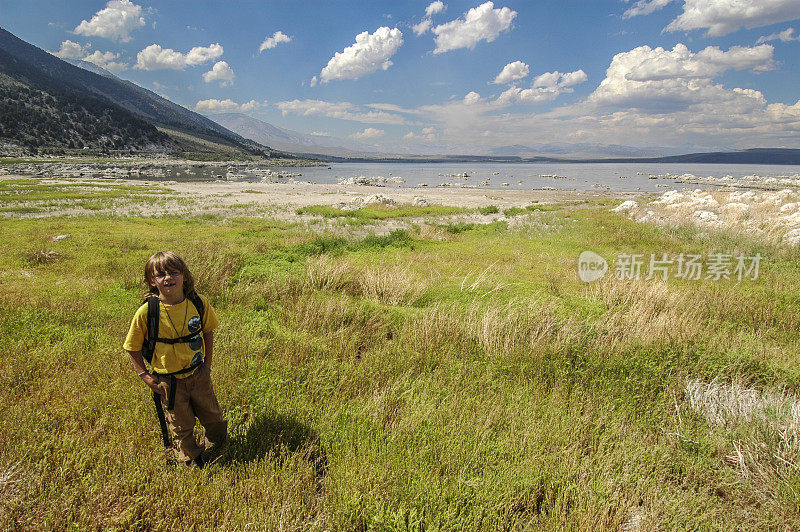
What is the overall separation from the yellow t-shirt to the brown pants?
0.09 m

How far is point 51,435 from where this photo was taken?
3.04 m

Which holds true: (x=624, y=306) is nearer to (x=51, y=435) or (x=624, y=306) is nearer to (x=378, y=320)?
(x=378, y=320)

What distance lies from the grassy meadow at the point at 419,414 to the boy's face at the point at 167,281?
139cm

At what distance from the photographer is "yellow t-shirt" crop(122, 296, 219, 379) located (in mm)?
2818

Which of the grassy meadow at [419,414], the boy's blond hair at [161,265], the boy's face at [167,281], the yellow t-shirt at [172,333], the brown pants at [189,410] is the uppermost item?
the boy's blond hair at [161,265]

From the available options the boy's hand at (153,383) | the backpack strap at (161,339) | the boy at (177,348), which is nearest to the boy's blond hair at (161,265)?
the boy at (177,348)

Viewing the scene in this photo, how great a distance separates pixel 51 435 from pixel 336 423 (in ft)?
7.50

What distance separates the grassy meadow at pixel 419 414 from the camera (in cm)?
269

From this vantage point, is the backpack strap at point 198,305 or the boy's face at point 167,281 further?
the backpack strap at point 198,305

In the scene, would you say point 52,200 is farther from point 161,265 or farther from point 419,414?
point 419,414

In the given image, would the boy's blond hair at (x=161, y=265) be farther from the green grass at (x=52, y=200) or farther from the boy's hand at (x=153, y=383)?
the green grass at (x=52, y=200)

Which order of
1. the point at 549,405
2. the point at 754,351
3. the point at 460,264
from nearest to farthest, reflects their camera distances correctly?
the point at 549,405, the point at 754,351, the point at 460,264

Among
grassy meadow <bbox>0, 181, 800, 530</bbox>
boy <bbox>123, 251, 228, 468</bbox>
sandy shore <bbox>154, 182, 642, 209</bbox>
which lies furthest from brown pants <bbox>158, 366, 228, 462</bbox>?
sandy shore <bbox>154, 182, 642, 209</bbox>

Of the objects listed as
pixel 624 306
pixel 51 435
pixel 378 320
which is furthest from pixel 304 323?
pixel 624 306
